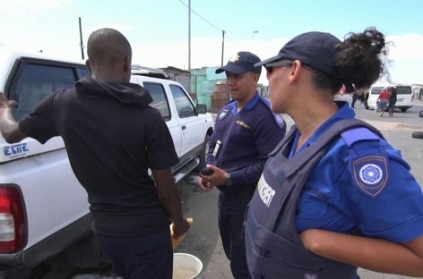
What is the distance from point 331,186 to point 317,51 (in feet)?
1.51

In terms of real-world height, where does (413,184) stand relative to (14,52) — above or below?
below

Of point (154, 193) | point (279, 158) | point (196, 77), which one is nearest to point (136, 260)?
point (154, 193)

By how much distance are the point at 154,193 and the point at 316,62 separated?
3.53ft

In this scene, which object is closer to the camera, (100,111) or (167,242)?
(100,111)

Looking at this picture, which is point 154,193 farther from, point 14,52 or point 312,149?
point 14,52

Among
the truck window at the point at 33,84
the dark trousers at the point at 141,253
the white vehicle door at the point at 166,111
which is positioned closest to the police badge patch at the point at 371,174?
the dark trousers at the point at 141,253

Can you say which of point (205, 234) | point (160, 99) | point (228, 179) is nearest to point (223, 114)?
point (228, 179)

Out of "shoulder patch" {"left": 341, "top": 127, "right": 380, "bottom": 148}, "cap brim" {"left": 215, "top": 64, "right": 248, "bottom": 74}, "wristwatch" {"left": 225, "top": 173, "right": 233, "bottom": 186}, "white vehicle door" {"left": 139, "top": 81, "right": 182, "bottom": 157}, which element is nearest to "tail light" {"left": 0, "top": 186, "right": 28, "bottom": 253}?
"wristwatch" {"left": 225, "top": 173, "right": 233, "bottom": 186}

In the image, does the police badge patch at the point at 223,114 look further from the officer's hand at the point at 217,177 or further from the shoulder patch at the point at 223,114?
the officer's hand at the point at 217,177

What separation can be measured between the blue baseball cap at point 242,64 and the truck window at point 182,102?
281cm

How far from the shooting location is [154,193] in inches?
72.1

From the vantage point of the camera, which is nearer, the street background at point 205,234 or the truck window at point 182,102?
the street background at point 205,234

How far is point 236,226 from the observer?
2.43m

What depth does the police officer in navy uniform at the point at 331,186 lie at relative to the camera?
980 mm
